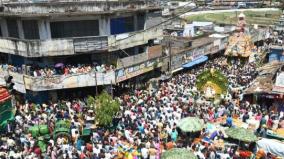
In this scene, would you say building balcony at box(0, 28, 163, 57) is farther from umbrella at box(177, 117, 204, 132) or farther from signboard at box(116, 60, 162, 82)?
umbrella at box(177, 117, 204, 132)

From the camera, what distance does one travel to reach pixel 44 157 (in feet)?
68.9

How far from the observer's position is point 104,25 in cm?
3394

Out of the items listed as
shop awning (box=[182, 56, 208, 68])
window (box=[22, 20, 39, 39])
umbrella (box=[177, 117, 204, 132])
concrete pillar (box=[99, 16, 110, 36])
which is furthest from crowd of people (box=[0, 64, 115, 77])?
shop awning (box=[182, 56, 208, 68])

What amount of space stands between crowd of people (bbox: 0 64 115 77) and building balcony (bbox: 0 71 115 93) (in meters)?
0.49

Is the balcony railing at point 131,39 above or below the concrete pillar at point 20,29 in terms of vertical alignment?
below

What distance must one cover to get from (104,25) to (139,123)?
12.8 meters

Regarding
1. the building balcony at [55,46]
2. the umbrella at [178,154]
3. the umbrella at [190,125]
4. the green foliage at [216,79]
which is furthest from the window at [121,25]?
the umbrella at [178,154]

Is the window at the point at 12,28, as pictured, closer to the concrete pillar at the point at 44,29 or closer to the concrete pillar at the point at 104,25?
the concrete pillar at the point at 44,29

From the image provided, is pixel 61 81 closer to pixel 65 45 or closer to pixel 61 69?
pixel 61 69

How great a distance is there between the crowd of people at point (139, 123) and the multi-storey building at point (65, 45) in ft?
6.52

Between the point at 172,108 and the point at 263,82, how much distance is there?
947 centimetres

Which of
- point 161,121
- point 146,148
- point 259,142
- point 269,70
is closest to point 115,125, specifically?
point 161,121

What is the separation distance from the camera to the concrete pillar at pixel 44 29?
31.8 meters

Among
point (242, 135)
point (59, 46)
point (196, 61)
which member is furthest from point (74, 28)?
point (242, 135)
